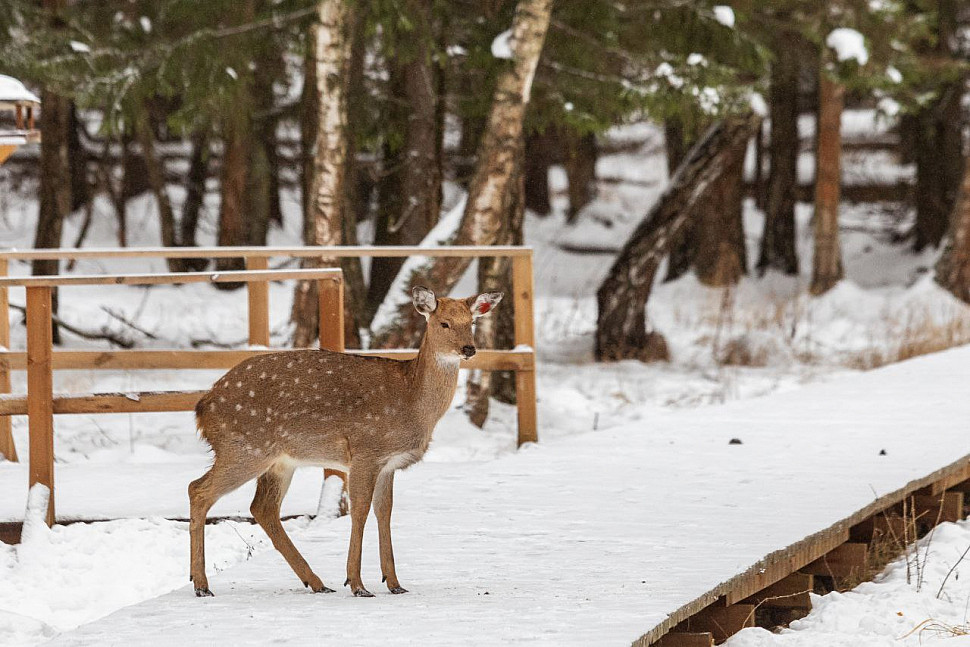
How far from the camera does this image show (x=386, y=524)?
547 cm

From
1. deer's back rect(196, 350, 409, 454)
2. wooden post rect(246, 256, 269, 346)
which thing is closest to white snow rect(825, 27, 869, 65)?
wooden post rect(246, 256, 269, 346)

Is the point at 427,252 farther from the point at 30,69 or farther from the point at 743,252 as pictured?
the point at 743,252

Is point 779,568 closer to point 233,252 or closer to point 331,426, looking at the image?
point 331,426

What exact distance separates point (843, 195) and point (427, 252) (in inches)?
945

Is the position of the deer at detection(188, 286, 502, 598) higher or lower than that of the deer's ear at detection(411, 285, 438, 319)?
lower

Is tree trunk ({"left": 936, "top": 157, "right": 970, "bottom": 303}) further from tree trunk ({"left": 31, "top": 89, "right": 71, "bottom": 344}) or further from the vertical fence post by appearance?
the vertical fence post

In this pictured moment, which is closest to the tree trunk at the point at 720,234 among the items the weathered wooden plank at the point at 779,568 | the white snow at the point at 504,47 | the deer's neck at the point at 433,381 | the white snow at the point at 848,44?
the white snow at the point at 848,44

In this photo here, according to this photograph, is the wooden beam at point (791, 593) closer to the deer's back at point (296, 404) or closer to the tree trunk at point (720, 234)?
the deer's back at point (296, 404)

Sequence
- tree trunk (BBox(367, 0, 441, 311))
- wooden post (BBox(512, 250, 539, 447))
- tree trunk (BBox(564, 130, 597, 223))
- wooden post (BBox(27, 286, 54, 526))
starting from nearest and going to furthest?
wooden post (BBox(27, 286, 54, 526)) → wooden post (BBox(512, 250, 539, 447)) → tree trunk (BBox(367, 0, 441, 311)) → tree trunk (BBox(564, 130, 597, 223))

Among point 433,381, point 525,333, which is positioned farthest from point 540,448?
point 433,381

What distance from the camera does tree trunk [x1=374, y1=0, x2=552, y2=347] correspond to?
11.6m

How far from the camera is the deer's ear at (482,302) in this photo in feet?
18.6

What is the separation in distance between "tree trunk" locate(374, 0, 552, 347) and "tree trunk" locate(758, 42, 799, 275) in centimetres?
1266

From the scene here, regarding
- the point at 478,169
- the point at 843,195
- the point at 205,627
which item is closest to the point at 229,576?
the point at 205,627
